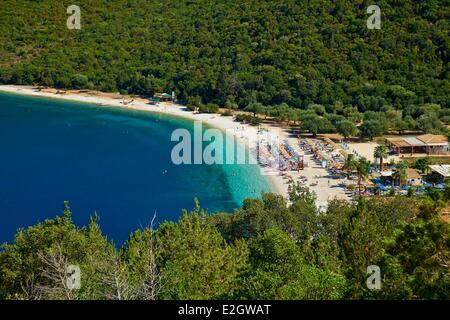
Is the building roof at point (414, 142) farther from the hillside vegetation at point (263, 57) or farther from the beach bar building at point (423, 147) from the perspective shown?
the hillside vegetation at point (263, 57)

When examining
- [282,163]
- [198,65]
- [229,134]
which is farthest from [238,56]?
[282,163]

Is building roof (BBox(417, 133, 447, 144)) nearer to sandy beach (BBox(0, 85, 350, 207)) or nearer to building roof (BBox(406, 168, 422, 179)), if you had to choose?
building roof (BBox(406, 168, 422, 179))

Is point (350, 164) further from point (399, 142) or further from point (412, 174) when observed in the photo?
point (399, 142)

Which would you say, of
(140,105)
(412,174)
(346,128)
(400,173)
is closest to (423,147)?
(346,128)

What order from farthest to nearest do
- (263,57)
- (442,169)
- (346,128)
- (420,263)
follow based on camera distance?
(263,57)
(346,128)
(442,169)
(420,263)

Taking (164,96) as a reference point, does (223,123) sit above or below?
below

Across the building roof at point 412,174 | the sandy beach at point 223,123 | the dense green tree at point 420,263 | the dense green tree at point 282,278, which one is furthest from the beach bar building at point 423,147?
the dense green tree at point 420,263

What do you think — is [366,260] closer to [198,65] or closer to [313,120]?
[313,120]

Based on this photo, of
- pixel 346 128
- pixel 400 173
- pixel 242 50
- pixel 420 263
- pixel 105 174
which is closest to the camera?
pixel 420 263
